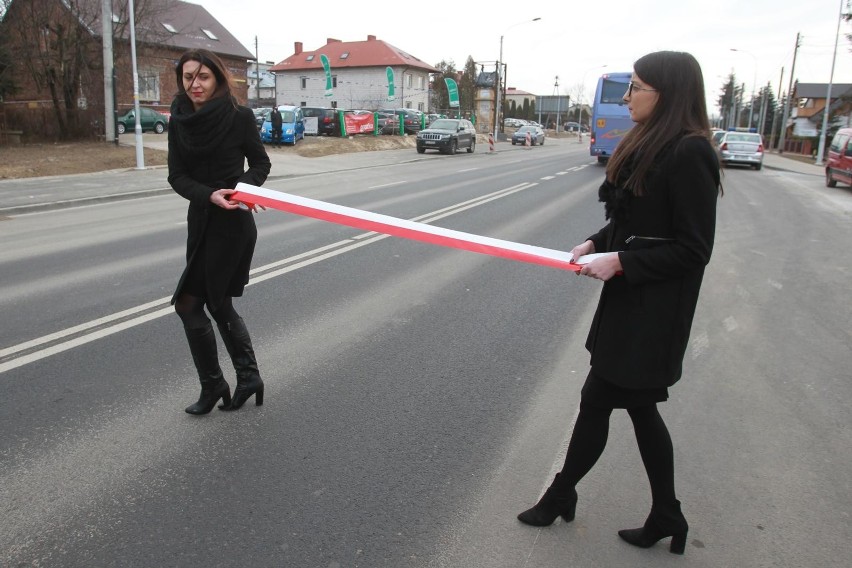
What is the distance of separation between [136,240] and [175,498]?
22.4 ft

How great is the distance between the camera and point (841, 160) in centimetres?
1970

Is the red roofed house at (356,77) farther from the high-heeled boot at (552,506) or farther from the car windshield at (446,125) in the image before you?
the high-heeled boot at (552,506)

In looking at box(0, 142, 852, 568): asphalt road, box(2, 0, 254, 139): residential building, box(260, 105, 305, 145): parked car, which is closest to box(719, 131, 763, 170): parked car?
box(260, 105, 305, 145): parked car

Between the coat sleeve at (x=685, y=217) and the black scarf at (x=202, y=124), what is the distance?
2.08 m

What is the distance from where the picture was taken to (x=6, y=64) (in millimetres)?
21891

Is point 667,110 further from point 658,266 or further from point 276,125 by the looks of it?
point 276,125

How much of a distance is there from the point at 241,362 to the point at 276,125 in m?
27.1

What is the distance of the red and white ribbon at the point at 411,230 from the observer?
2723mm

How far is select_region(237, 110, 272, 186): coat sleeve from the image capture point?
3.33 metres

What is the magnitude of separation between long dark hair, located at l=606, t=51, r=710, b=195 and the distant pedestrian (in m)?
28.4

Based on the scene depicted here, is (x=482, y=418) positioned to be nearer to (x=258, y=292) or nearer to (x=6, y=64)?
(x=258, y=292)

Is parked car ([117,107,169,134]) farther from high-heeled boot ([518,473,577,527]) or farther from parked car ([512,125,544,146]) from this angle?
high-heeled boot ([518,473,577,527])

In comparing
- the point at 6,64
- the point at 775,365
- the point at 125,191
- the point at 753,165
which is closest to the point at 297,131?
the point at 6,64

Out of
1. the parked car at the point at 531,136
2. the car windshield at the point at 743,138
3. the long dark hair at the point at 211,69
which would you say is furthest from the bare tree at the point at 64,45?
the parked car at the point at 531,136
